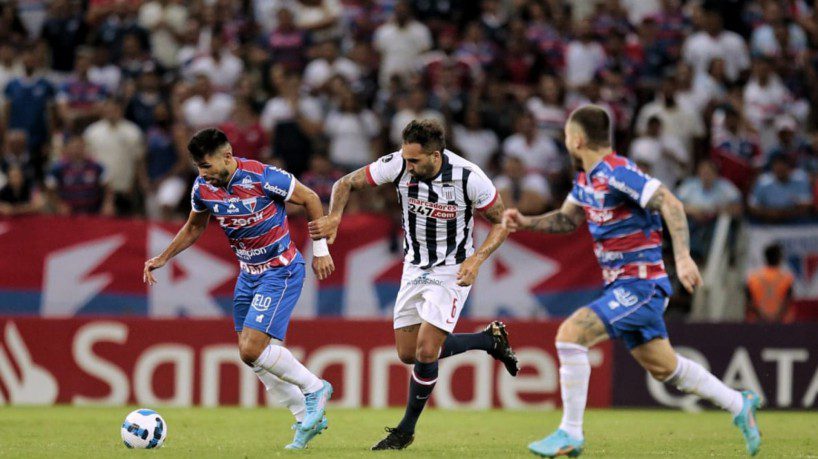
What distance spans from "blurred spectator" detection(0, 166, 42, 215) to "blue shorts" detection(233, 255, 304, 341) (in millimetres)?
7395

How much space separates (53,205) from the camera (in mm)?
16859

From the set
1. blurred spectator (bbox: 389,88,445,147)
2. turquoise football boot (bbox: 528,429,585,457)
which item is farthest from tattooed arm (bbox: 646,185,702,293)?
blurred spectator (bbox: 389,88,445,147)

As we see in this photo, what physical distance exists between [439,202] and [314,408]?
1.84 metres

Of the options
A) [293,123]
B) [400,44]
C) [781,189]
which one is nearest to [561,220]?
[781,189]

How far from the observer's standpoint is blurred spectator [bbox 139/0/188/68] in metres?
20.2

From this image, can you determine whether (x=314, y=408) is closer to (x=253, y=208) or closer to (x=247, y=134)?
(x=253, y=208)

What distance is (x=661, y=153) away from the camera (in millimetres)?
17484

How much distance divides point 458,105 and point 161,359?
5.79 m

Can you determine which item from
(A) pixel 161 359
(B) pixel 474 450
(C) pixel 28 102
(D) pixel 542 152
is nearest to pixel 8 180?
(C) pixel 28 102

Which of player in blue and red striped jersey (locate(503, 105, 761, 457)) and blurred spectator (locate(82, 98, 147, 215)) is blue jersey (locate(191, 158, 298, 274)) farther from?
blurred spectator (locate(82, 98, 147, 215))

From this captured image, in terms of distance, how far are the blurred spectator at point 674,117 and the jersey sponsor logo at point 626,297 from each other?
948 centimetres

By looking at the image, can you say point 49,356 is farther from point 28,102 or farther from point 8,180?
point 28,102

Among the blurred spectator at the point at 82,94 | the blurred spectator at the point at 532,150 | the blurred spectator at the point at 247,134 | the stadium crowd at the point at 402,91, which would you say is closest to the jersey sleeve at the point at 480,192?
the stadium crowd at the point at 402,91

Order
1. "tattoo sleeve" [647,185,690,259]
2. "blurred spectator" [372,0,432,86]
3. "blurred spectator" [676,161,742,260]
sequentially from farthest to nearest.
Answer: "blurred spectator" [372,0,432,86]
"blurred spectator" [676,161,742,260]
"tattoo sleeve" [647,185,690,259]
